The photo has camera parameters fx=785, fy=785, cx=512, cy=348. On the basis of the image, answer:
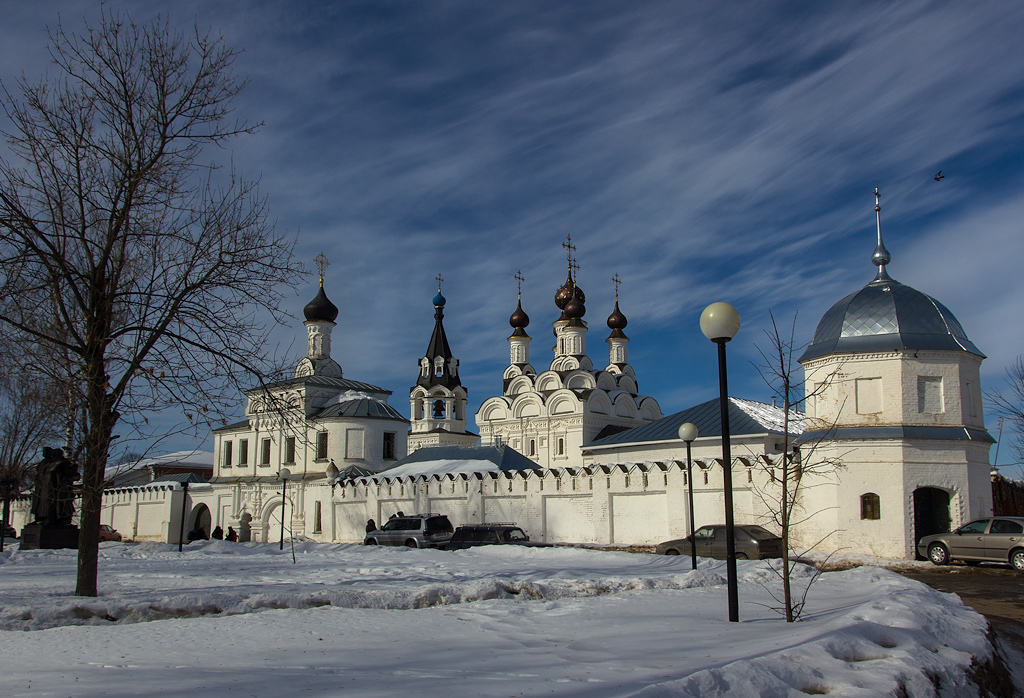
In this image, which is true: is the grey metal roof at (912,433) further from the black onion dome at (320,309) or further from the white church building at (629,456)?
the black onion dome at (320,309)

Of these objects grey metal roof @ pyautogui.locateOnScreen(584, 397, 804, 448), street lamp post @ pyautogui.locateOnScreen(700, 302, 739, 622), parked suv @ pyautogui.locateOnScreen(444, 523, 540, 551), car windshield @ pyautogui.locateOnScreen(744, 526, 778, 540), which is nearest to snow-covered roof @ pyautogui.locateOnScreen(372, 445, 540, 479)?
grey metal roof @ pyautogui.locateOnScreen(584, 397, 804, 448)

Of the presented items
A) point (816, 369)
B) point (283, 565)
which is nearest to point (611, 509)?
point (816, 369)

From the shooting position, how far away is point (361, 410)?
131 feet

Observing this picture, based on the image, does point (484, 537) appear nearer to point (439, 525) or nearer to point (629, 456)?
point (439, 525)

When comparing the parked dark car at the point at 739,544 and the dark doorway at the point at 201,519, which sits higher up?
the parked dark car at the point at 739,544

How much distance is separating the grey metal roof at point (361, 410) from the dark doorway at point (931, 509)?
2693 centimetres

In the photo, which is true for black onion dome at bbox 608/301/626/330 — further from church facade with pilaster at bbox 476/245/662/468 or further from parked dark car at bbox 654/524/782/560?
parked dark car at bbox 654/524/782/560

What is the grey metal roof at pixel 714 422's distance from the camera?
87.9ft

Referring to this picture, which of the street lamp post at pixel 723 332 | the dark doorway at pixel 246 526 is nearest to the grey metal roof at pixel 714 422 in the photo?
the dark doorway at pixel 246 526

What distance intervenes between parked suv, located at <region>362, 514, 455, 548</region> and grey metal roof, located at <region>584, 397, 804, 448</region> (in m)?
9.22

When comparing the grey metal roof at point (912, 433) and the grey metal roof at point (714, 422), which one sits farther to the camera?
the grey metal roof at point (714, 422)

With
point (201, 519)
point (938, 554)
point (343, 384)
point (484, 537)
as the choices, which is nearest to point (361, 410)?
point (343, 384)

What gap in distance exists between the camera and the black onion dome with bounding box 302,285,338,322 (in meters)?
44.3

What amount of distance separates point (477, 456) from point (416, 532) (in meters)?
12.5
